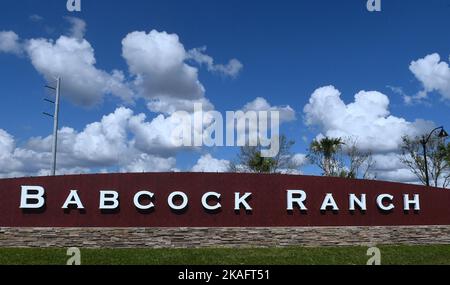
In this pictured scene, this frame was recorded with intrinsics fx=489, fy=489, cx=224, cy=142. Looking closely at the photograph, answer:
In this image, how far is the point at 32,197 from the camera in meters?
19.4

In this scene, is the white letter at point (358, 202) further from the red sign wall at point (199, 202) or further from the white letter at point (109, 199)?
the white letter at point (109, 199)

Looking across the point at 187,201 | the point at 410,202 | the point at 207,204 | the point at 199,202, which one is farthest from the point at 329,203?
the point at 187,201

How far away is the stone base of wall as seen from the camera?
19328 millimetres

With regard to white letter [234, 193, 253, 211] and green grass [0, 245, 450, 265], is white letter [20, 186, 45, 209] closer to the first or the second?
green grass [0, 245, 450, 265]

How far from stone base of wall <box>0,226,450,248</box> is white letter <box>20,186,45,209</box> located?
917 mm

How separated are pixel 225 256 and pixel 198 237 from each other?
8.15ft

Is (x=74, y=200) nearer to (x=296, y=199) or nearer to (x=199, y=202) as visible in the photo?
(x=199, y=202)

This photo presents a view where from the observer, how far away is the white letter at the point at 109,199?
19750 millimetres

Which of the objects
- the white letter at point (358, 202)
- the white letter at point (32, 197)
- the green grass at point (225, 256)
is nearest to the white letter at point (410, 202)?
the white letter at point (358, 202)

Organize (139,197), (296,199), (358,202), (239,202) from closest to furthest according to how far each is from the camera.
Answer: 1. (139,197)
2. (239,202)
3. (296,199)
4. (358,202)

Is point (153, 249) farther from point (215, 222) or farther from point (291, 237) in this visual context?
point (291, 237)

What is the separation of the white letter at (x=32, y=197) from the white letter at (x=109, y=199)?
7.51 ft

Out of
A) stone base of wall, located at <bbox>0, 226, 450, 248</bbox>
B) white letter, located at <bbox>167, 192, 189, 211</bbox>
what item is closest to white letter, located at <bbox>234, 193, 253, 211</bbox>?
stone base of wall, located at <bbox>0, 226, 450, 248</bbox>
